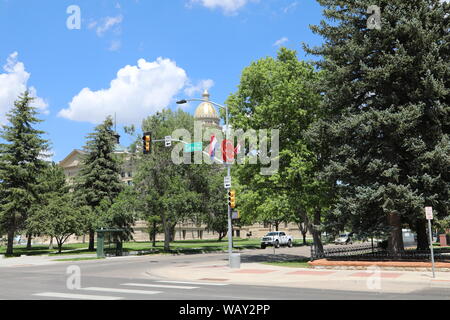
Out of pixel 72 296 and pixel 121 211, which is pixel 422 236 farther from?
pixel 121 211

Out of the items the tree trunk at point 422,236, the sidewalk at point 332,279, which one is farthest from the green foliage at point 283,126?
the tree trunk at point 422,236

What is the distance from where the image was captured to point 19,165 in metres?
44.1

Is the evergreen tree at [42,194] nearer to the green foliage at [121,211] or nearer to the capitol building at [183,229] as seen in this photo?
the green foliage at [121,211]

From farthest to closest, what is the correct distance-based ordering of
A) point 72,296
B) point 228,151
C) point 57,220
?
point 57,220
point 228,151
point 72,296

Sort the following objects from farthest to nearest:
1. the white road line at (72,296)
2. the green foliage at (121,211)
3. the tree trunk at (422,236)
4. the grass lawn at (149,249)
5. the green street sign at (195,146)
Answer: the grass lawn at (149,249) < the green foliage at (121,211) < the tree trunk at (422,236) < the green street sign at (195,146) < the white road line at (72,296)

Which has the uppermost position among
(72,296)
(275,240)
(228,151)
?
(228,151)

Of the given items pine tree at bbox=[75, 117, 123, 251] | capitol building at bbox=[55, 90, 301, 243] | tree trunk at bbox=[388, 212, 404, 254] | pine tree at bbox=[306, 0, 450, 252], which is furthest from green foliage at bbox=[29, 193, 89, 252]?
capitol building at bbox=[55, 90, 301, 243]

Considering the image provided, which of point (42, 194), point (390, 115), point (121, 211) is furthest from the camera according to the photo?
point (42, 194)

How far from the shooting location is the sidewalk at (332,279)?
14.6 meters

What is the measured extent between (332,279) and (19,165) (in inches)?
1473

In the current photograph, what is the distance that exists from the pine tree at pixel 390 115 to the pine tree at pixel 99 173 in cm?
3090

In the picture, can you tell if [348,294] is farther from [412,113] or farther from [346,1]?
[346,1]

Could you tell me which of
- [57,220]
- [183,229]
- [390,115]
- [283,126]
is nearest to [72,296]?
[390,115]
